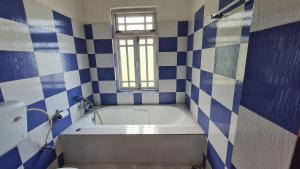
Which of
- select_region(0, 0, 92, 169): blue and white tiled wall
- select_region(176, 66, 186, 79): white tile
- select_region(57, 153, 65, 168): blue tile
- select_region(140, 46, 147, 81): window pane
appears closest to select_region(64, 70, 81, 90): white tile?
select_region(0, 0, 92, 169): blue and white tiled wall

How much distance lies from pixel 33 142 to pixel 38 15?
3.46 ft

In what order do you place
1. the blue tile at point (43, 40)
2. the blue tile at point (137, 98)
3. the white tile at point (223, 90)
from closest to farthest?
the white tile at point (223, 90) < the blue tile at point (43, 40) < the blue tile at point (137, 98)

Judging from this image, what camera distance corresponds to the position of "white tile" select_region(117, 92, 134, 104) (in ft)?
6.92

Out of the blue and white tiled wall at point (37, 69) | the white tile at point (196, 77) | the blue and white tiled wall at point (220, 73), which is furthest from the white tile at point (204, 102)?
the blue and white tiled wall at point (37, 69)

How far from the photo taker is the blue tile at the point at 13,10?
89 cm

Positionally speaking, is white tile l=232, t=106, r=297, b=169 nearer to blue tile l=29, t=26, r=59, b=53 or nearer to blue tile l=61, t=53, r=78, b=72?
blue tile l=29, t=26, r=59, b=53

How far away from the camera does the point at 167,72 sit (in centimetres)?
202

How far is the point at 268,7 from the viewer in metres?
0.37

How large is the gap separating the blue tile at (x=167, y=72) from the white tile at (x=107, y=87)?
0.73 metres

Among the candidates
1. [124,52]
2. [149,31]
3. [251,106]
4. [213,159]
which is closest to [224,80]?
[251,106]

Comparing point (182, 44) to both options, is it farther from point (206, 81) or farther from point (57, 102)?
point (57, 102)

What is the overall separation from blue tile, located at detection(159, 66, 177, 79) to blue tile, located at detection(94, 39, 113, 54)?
79 cm

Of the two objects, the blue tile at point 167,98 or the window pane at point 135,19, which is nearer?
the window pane at point 135,19

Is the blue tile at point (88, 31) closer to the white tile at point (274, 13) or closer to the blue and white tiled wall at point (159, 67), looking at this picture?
the blue and white tiled wall at point (159, 67)
